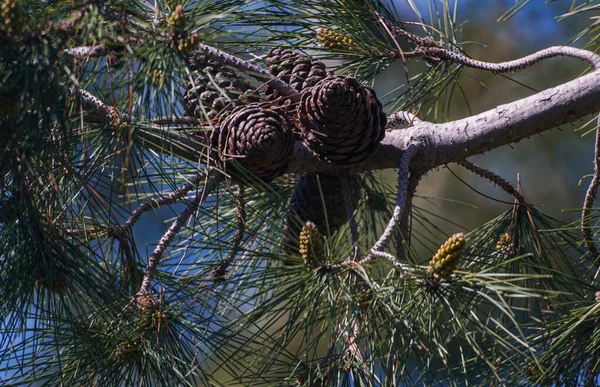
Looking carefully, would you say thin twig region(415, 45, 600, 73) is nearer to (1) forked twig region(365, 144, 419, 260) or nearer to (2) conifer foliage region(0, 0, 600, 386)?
(2) conifer foliage region(0, 0, 600, 386)

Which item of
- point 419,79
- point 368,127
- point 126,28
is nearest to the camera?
point 126,28

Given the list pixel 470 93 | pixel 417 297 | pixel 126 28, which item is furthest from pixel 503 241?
pixel 470 93

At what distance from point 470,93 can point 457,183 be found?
0.46 m

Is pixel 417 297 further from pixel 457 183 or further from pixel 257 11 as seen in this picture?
pixel 457 183

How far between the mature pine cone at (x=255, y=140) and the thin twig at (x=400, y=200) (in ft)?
0.46

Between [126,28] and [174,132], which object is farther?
[174,132]

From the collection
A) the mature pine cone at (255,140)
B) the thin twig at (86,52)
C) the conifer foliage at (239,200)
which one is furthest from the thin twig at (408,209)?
the thin twig at (86,52)

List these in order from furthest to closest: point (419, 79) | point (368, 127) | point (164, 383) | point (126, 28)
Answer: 1. point (419, 79)
2. point (368, 127)
3. point (164, 383)
4. point (126, 28)

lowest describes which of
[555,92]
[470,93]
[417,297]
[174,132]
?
[417,297]

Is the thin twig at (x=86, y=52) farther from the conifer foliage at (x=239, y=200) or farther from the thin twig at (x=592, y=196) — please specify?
the thin twig at (x=592, y=196)

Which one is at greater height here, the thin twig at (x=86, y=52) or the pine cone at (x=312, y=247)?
the thin twig at (x=86, y=52)

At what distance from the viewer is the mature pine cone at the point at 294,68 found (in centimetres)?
96

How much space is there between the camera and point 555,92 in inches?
35.5

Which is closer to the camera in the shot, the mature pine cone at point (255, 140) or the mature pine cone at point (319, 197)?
the mature pine cone at point (255, 140)
